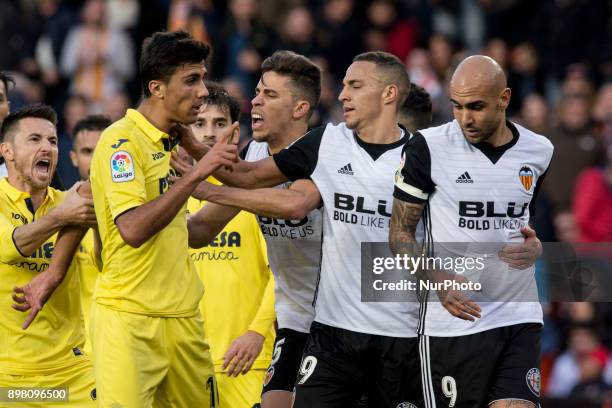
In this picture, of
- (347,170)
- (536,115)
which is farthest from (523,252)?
(536,115)

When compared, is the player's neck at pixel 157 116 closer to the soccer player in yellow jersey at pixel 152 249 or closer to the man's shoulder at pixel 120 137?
the soccer player in yellow jersey at pixel 152 249

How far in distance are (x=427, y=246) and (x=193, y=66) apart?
183cm

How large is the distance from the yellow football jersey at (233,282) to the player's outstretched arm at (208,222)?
0.53 meters

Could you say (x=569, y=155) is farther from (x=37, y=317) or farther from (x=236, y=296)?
(x=37, y=317)

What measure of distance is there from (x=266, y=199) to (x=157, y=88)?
3.21 ft

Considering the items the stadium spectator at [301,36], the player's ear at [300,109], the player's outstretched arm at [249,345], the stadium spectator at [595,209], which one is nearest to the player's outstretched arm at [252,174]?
the player's ear at [300,109]

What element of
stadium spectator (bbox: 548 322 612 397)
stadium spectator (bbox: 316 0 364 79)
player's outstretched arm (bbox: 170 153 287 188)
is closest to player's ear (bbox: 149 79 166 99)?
player's outstretched arm (bbox: 170 153 287 188)

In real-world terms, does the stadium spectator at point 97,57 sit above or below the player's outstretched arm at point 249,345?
above

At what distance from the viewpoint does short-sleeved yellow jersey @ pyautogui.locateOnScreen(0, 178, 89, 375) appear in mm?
8969

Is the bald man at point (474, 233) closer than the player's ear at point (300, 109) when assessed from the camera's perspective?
Yes

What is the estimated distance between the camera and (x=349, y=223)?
8500 millimetres

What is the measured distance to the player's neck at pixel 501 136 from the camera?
27.2ft

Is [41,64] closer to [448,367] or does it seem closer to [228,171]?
[228,171]

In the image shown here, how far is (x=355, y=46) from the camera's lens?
56.5 ft
